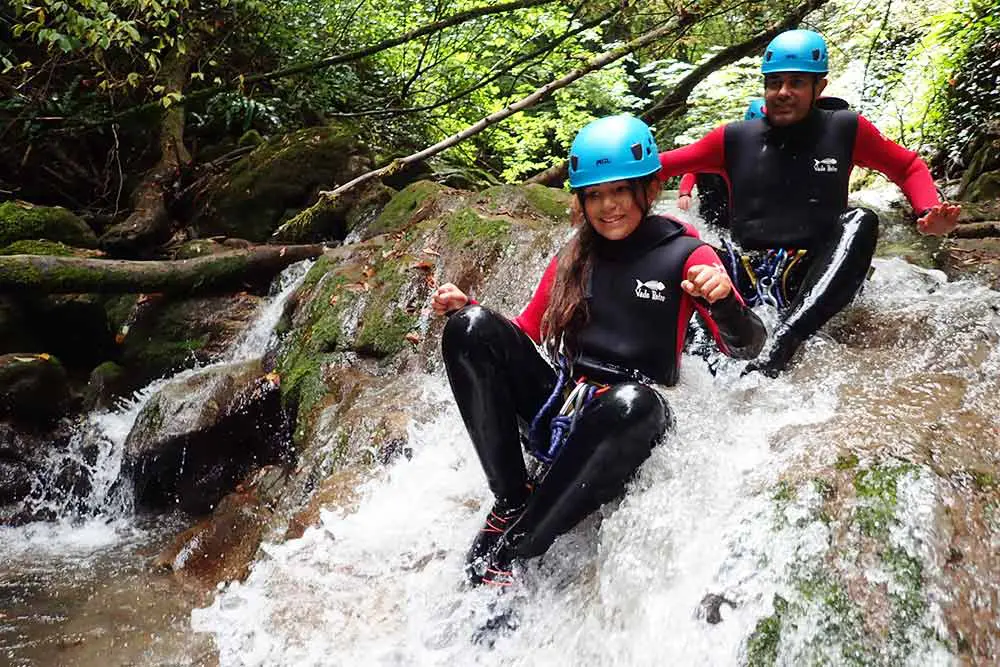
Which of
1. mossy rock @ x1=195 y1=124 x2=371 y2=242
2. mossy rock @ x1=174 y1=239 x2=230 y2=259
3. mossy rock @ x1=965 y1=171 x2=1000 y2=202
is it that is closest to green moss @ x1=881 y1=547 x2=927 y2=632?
mossy rock @ x1=965 y1=171 x2=1000 y2=202

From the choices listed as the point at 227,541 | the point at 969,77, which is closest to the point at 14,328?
the point at 227,541

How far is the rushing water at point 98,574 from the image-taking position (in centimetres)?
315

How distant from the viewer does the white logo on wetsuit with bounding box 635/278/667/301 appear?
8.20 ft

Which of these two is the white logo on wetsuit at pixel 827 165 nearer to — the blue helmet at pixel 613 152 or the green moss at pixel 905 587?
the blue helmet at pixel 613 152

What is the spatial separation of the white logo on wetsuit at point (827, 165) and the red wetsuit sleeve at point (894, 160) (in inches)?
7.5

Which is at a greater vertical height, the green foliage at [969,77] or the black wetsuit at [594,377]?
the black wetsuit at [594,377]

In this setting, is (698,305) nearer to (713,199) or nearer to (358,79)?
(713,199)

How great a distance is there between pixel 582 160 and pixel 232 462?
414 centimetres

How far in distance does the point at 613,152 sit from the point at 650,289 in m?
0.49

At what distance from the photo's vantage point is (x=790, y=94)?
145 inches

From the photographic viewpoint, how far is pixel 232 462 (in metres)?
5.52

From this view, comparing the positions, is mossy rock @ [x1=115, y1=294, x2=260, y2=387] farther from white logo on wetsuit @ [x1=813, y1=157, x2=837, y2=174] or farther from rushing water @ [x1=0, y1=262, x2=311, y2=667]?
white logo on wetsuit @ [x1=813, y1=157, x2=837, y2=174]

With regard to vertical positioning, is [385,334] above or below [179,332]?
above

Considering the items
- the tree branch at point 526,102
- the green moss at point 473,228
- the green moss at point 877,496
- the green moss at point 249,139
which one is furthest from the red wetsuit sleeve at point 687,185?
the green moss at point 249,139
